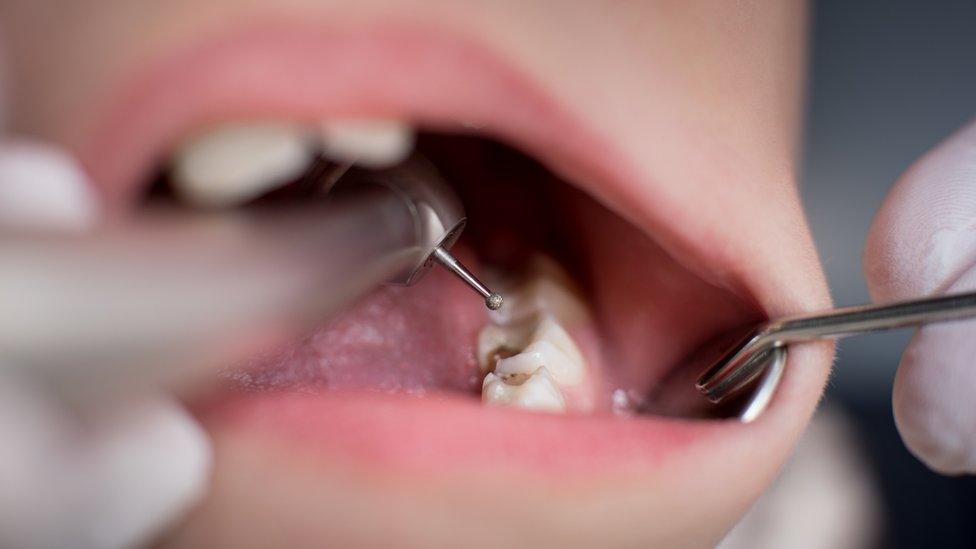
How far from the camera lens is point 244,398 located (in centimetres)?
52

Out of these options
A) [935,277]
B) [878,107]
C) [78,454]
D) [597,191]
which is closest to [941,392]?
[935,277]

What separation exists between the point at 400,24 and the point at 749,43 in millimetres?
254

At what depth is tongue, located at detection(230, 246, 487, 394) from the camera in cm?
69

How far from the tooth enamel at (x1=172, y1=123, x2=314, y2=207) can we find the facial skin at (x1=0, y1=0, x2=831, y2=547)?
44mm

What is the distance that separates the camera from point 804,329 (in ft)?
1.76

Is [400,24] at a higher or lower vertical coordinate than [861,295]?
higher

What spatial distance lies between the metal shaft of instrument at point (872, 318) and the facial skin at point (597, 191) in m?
0.03

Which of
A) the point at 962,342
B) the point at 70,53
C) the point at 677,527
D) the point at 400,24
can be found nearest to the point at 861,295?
the point at 962,342

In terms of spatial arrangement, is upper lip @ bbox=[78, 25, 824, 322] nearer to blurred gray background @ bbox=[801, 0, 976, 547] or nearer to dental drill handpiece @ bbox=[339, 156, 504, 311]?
dental drill handpiece @ bbox=[339, 156, 504, 311]

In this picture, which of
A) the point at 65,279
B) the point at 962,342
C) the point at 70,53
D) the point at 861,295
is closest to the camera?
the point at 65,279

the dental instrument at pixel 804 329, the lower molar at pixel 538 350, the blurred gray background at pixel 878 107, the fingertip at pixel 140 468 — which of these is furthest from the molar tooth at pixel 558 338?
the blurred gray background at pixel 878 107

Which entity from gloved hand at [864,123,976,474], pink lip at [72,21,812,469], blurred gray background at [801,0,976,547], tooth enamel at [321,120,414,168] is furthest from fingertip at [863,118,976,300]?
blurred gray background at [801,0,976,547]

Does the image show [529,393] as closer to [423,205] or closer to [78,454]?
[423,205]

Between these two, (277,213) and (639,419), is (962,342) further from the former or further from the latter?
(277,213)
